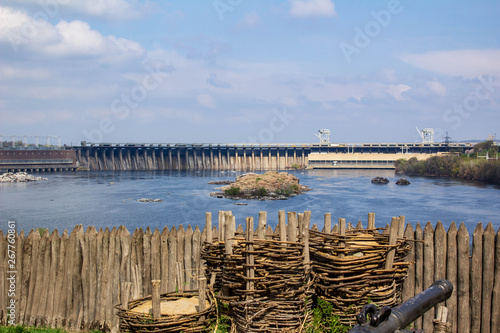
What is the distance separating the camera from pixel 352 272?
7.99 metres

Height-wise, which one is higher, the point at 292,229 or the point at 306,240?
the point at 292,229

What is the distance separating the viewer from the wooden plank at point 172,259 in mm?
9516

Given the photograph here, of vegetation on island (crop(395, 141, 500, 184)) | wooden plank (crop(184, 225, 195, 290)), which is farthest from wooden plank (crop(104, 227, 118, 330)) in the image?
vegetation on island (crop(395, 141, 500, 184))

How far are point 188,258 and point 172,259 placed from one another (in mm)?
318

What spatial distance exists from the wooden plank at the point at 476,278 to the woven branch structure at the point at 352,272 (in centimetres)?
146

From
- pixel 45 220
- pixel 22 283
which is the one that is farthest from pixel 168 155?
pixel 22 283

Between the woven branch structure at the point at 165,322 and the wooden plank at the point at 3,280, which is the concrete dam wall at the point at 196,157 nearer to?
the wooden plank at the point at 3,280

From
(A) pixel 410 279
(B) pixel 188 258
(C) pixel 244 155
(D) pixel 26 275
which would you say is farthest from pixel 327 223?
(C) pixel 244 155

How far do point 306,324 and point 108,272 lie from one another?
164 inches

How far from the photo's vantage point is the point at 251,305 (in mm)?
7680

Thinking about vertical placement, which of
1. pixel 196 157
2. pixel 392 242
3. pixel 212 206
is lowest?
pixel 212 206

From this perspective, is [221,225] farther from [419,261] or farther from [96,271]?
[419,261]

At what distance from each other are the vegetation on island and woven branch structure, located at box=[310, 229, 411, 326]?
76975mm

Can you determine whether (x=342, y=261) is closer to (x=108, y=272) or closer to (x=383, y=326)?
(x=383, y=326)
